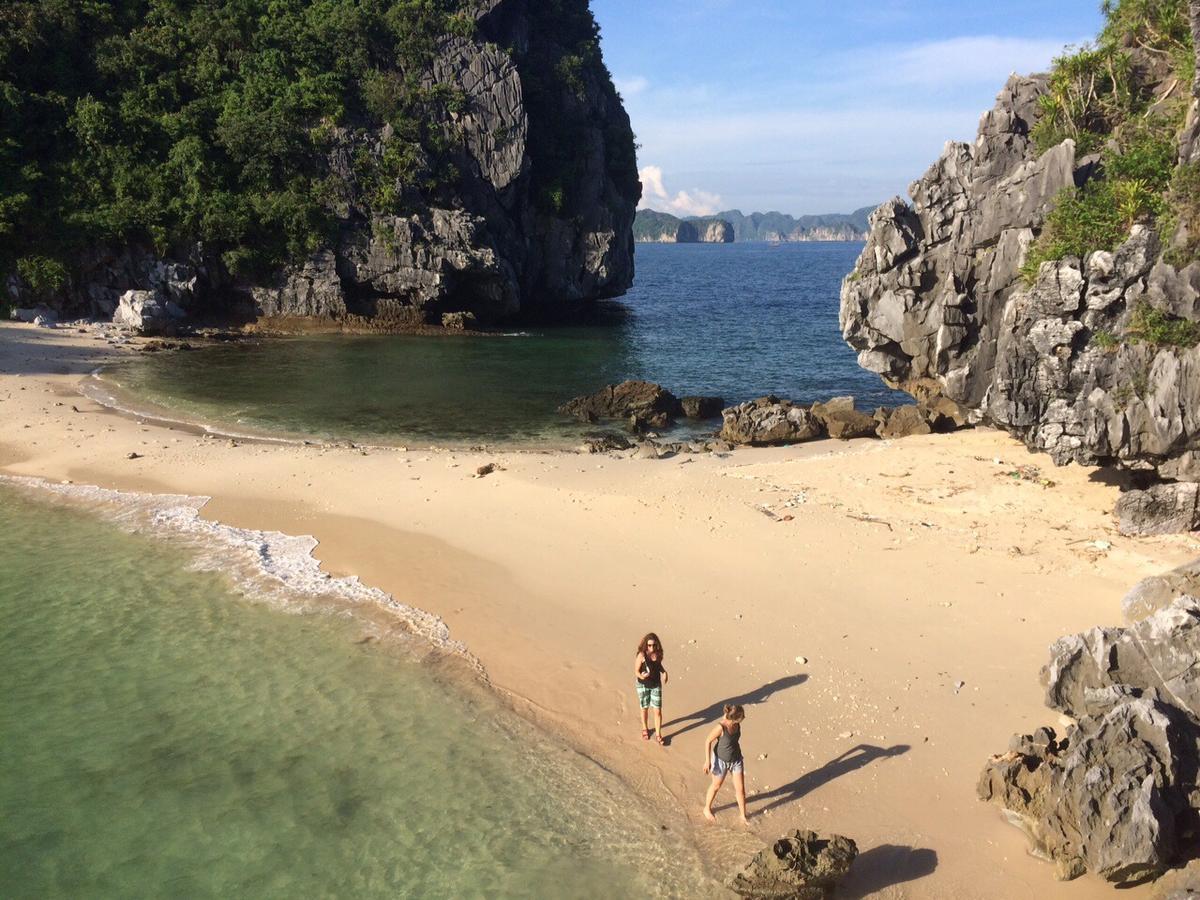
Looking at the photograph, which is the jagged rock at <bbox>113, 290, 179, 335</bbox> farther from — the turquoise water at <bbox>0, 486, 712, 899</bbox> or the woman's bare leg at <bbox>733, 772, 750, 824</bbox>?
the woman's bare leg at <bbox>733, 772, 750, 824</bbox>

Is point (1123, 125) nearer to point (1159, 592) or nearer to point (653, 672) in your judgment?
point (1159, 592)

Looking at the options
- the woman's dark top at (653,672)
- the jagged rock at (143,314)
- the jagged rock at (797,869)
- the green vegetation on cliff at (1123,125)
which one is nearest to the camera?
the jagged rock at (797,869)

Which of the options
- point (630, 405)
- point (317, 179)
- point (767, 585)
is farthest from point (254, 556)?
point (317, 179)

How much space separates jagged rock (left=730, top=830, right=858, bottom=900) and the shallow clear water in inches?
847

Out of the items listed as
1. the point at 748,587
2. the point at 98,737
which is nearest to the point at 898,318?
the point at 748,587

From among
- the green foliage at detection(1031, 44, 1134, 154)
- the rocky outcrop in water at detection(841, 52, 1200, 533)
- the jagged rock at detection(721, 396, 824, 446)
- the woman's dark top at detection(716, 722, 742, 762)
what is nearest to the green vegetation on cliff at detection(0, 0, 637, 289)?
the jagged rock at detection(721, 396, 824, 446)

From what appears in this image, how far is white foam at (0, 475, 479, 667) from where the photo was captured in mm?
15375

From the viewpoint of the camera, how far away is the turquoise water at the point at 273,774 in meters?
9.24

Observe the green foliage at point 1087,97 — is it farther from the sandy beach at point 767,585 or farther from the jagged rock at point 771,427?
the jagged rock at point 771,427

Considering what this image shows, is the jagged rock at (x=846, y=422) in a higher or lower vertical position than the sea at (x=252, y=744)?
higher

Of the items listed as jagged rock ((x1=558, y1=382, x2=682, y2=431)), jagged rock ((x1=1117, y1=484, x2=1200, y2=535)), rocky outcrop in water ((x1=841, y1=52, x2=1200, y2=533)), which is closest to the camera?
rocky outcrop in water ((x1=841, y1=52, x2=1200, y2=533))

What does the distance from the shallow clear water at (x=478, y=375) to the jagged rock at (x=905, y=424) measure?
7.03 m

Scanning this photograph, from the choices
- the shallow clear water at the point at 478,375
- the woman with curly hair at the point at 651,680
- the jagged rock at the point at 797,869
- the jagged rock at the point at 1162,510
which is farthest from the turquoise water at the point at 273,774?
the shallow clear water at the point at 478,375

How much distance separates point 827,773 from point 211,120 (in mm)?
57920
